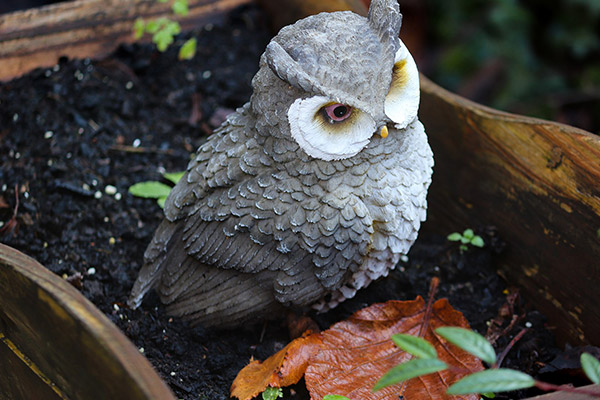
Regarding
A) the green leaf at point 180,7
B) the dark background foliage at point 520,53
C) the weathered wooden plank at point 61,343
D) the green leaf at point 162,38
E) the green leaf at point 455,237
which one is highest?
the weathered wooden plank at point 61,343

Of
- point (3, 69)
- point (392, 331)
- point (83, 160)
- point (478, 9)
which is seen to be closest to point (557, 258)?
point (392, 331)

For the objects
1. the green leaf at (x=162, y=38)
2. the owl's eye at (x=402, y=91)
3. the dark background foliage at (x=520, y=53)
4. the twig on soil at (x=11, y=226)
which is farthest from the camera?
the dark background foliage at (x=520, y=53)

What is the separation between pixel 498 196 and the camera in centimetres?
159

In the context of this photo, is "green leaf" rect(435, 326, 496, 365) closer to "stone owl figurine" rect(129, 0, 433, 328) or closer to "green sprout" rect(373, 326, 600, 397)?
"green sprout" rect(373, 326, 600, 397)

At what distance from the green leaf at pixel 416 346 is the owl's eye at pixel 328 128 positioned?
1.40 feet

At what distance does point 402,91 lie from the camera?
1.18 metres

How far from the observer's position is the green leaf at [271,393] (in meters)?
1.26

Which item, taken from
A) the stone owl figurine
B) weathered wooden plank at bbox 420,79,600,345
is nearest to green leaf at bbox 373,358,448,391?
the stone owl figurine

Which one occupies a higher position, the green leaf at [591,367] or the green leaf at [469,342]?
the green leaf at [469,342]

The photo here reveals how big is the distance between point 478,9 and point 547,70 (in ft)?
1.56

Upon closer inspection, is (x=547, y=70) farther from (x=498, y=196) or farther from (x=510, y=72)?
(x=498, y=196)

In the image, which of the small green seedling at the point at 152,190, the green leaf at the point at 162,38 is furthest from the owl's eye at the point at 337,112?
the green leaf at the point at 162,38

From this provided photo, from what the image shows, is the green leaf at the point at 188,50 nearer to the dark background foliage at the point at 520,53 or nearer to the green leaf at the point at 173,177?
the green leaf at the point at 173,177

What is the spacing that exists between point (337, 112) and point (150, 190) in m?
0.74
